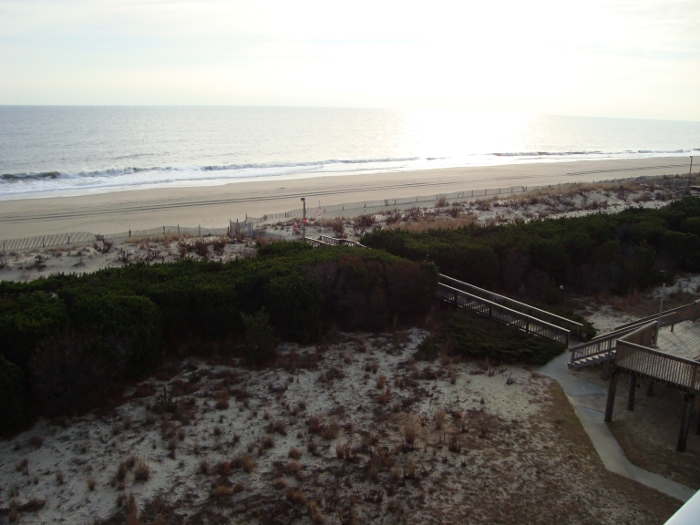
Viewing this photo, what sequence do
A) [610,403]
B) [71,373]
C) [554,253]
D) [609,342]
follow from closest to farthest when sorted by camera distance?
[71,373] < [610,403] < [609,342] < [554,253]

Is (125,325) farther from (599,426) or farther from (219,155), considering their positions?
(219,155)

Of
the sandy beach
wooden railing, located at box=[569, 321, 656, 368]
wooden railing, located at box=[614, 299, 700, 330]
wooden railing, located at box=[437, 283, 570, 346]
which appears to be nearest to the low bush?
wooden railing, located at box=[437, 283, 570, 346]

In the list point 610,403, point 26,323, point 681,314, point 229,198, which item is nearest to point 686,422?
point 610,403

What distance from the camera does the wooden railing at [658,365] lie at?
12188mm

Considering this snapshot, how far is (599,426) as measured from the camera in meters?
13.4

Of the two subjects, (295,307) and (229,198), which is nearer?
(295,307)

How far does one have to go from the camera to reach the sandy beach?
40906 millimetres

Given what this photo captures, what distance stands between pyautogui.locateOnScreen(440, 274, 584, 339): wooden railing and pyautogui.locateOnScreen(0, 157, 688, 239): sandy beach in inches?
887

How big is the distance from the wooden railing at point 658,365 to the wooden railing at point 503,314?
415 centimetres

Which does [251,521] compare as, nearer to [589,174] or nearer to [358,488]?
[358,488]

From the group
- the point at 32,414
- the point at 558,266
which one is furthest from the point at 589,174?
the point at 32,414

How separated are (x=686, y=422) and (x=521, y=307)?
7.75m

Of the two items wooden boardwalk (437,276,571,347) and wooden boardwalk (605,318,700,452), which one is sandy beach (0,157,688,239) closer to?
wooden boardwalk (437,276,571,347)

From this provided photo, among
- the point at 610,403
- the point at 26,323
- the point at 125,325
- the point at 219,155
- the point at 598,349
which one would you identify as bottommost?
the point at 610,403
